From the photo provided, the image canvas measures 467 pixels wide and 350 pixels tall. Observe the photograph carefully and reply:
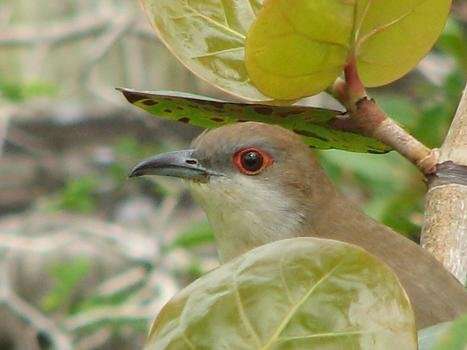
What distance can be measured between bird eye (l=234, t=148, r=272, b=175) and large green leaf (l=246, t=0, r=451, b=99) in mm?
1516

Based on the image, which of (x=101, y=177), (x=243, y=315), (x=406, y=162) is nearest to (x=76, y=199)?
(x=101, y=177)

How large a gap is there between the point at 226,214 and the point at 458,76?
1.11 m

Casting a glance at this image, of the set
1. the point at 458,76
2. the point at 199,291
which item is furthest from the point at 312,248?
the point at 458,76

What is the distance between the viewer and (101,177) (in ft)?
26.3

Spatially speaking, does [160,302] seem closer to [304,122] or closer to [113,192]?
[113,192]

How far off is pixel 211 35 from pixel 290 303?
683 millimetres

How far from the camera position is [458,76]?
3.87m

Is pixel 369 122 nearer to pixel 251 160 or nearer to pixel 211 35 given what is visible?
pixel 211 35

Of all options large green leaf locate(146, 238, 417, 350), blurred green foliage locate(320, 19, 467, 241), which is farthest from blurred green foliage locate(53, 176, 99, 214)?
large green leaf locate(146, 238, 417, 350)

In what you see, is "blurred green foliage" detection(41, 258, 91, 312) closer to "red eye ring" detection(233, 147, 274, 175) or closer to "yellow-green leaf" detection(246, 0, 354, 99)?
"red eye ring" detection(233, 147, 274, 175)

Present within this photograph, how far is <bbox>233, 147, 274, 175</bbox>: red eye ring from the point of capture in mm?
3242

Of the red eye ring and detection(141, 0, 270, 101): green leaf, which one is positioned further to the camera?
the red eye ring

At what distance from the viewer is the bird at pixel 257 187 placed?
10.4 ft

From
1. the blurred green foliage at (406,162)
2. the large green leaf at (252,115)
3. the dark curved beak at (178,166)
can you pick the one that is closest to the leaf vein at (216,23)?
the large green leaf at (252,115)
